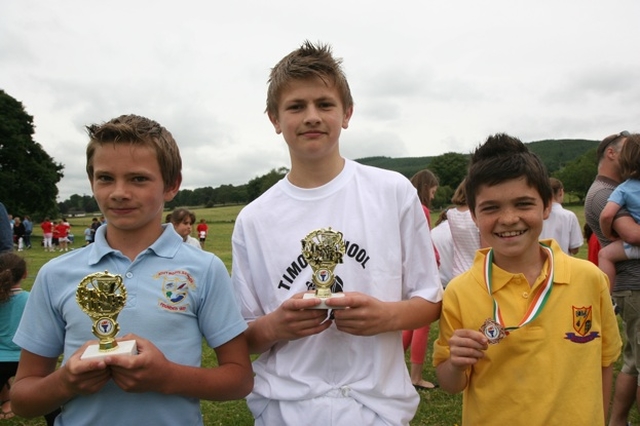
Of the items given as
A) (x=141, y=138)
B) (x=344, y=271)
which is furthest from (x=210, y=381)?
(x=141, y=138)

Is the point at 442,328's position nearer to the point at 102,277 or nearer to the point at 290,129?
the point at 290,129

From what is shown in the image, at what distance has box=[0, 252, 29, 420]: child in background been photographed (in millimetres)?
4629

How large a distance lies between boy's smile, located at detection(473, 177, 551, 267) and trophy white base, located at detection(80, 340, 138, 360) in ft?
5.34

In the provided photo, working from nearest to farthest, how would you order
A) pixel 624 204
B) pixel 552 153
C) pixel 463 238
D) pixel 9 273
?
pixel 624 204, pixel 9 273, pixel 463 238, pixel 552 153

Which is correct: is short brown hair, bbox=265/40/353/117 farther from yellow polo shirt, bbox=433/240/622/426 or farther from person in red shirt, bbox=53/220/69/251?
person in red shirt, bbox=53/220/69/251

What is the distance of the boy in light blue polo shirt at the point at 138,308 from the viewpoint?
2004 mm

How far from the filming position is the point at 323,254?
207cm

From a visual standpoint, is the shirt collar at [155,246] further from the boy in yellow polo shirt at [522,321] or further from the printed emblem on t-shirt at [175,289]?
the boy in yellow polo shirt at [522,321]

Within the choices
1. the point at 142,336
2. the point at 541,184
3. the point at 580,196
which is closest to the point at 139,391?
the point at 142,336

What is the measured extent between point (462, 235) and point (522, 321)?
139 inches

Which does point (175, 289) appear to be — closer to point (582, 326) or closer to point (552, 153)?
point (582, 326)

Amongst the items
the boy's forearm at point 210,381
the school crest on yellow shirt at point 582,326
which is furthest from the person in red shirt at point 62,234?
the school crest on yellow shirt at point 582,326

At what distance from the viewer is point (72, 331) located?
2.04 metres

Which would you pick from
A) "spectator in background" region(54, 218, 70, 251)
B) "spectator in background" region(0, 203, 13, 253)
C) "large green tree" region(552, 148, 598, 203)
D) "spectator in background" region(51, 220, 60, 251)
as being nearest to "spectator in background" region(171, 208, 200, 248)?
"spectator in background" region(0, 203, 13, 253)
